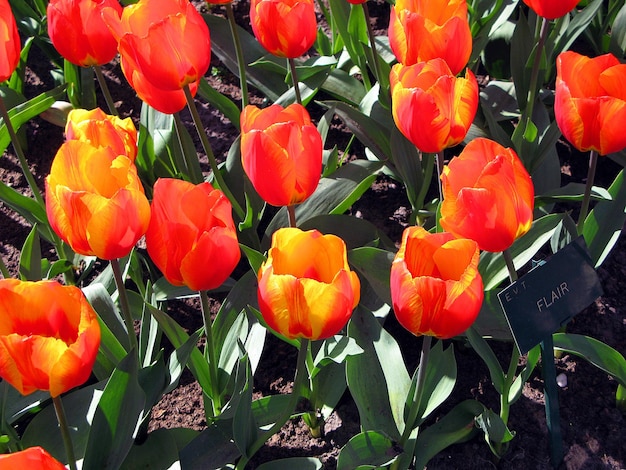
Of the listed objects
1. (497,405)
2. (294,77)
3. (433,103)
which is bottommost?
(497,405)

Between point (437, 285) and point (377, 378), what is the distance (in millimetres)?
478

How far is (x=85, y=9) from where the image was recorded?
1.57 meters

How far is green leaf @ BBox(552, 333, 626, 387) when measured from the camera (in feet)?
4.71

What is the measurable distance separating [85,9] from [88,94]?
2.41ft

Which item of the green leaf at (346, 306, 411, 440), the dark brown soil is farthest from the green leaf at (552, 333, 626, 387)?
the green leaf at (346, 306, 411, 440)

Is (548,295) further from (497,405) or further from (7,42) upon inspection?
(7,42)

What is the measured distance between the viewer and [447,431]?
144 cm

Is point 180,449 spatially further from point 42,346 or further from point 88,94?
point 88,94

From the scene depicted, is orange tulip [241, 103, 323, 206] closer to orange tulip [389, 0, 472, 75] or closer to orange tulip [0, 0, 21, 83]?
orange tulip [389, 0, 472, 75]

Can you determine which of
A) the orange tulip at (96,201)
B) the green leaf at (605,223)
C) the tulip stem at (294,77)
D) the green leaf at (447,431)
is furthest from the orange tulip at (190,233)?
the green leaf at (605,223)

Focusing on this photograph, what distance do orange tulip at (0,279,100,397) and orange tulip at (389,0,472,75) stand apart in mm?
815

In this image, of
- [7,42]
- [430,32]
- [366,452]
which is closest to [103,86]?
[7,42]

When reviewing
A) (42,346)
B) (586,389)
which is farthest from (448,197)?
(586,389)

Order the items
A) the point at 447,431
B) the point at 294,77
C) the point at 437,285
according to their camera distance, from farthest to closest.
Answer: the point at 294,77, the point at 447,431, the point at 437,285
